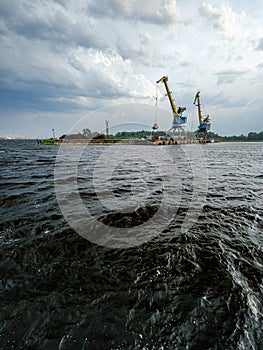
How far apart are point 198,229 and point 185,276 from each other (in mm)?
1614

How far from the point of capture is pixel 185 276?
2.61 m

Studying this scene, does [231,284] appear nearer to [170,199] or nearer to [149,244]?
[149,244]

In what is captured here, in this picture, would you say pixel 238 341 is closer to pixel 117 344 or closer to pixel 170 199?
pixel 117 344

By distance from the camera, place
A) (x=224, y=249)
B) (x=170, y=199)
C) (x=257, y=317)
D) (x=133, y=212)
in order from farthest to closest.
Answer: (x=170, y=199) → (x=133, y=212) → (x=224, y=249) → (x=257, y=317)


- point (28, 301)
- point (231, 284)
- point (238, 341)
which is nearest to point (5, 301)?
point (28, 301)

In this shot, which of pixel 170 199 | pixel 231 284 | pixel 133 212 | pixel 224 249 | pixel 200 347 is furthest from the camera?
pixel 170 199

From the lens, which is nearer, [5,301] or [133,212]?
[5,301]

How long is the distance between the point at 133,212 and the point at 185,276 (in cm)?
255

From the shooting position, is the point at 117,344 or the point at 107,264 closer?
the point at 117,344

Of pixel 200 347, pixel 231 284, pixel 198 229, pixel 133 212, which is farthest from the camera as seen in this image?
pixel 133 212

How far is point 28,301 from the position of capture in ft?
7.02

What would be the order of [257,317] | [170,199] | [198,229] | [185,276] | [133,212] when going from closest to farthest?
[257,317] → [185,276] → [198,229] → [133,212] → [170,199]

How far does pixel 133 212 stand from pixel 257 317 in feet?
11.0

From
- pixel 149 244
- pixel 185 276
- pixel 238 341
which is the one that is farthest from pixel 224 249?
pixel 238 341
